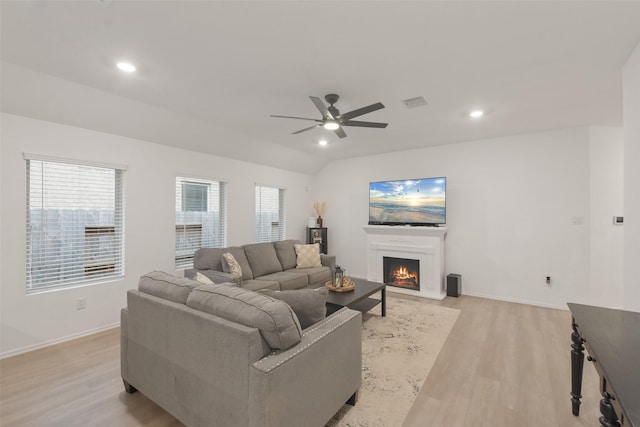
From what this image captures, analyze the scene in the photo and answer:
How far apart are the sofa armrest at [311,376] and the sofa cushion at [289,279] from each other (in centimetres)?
219

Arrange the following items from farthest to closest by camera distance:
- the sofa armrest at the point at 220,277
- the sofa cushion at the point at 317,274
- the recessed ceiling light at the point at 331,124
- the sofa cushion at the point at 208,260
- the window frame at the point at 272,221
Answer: the window frame at the point at 272,221 → the sofa cushion at the point at 317,274 → the sofa cushion at the point at 208,260 → the sofa armrest at the point at 220,277 → the recessed ceiling light at the point at 331,124

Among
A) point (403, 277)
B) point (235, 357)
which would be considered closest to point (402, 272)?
point (403, 277)

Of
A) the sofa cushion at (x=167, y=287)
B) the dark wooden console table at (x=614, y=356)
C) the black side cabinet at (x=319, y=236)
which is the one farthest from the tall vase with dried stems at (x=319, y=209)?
the dark wooden console table at (x=614, y=356)

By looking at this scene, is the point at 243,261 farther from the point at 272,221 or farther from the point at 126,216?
the point at 272,221

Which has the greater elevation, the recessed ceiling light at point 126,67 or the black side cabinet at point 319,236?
the recessed ceiling light at point 126,67

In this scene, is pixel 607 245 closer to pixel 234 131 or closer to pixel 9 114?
pixel 234 131

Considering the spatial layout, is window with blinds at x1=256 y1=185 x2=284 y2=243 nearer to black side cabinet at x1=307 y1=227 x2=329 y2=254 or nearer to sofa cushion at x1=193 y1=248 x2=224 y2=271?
black side cabinet at x1=307 y1=227 x2=329 y2=254

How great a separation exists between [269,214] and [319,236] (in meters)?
1.23

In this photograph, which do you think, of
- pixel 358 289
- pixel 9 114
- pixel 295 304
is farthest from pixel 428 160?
Answer: pixel 9 114

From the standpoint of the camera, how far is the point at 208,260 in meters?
4.16

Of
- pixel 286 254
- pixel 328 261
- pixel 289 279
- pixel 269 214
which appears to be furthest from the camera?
pixel 269 214

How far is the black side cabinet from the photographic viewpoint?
6500mm

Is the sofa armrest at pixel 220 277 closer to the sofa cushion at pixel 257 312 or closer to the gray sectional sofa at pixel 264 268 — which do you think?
the gray sectional sofa at pixel 264 268

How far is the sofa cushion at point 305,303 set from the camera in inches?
76.1
